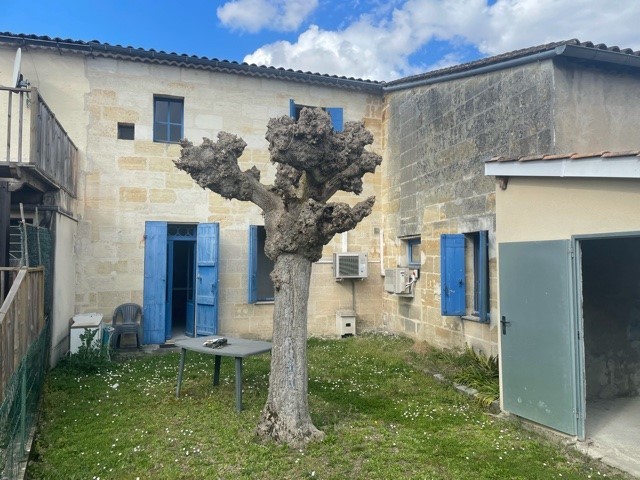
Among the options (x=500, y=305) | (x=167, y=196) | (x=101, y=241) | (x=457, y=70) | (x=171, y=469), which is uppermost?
(x=457, y=70)

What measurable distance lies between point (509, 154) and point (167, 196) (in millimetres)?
6435

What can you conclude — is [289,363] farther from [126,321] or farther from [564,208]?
[126,321]

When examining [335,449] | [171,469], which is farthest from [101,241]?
[335,449]

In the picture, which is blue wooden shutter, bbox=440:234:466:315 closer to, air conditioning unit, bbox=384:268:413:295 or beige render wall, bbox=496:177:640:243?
air conditioning unit, bbox=384:268:413:295

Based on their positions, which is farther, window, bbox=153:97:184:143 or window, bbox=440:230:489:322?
window, bbox=153:97:184:143

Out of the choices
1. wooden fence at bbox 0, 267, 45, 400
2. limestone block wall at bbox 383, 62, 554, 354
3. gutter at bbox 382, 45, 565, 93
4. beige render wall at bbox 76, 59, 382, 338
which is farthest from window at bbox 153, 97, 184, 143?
gutter at bbox 382, 45, 565, 93

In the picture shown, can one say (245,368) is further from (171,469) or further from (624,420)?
(624,420)

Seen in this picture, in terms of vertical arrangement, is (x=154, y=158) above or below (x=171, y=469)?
above

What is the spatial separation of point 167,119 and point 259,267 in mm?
4504

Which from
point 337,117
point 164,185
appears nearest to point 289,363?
point 164,185

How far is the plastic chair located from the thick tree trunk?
16.7 ft

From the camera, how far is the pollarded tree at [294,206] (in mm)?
4352

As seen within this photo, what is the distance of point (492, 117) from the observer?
7.10 meters

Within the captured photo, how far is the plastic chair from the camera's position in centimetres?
873
